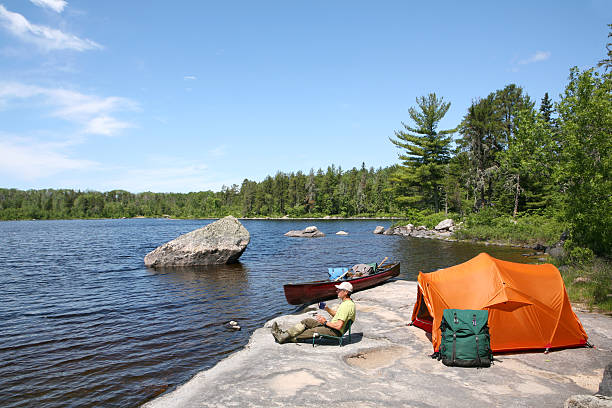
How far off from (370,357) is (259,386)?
9.84ft

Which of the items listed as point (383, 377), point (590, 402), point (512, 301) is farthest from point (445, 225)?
point (590, 402)

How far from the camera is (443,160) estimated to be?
5541 cm

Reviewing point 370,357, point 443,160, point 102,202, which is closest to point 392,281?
point 370,357

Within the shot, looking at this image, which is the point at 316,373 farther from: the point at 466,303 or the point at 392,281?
the point at 392,281

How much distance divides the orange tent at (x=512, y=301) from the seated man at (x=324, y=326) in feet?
7.30

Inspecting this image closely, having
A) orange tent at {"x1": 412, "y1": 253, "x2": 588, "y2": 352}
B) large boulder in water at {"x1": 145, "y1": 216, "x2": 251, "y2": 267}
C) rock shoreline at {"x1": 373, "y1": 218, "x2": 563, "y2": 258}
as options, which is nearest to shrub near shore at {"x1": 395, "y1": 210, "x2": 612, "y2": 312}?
rock shoreline at {"x1": 373, "y1": 218, "x2": 563, "y2": 258}

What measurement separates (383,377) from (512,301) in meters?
3.95

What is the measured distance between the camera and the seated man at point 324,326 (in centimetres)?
944

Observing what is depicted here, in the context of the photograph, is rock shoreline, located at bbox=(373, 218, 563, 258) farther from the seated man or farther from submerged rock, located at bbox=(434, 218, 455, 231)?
the seated man

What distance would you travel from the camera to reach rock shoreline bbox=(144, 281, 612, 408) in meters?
6.55

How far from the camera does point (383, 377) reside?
752cm

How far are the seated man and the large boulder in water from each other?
17.3 m

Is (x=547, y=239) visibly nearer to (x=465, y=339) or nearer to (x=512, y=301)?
(x=512, y=301)

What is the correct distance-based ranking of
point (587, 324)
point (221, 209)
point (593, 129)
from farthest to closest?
point (221, 209)
point (593, 129)
point (587, 324)
